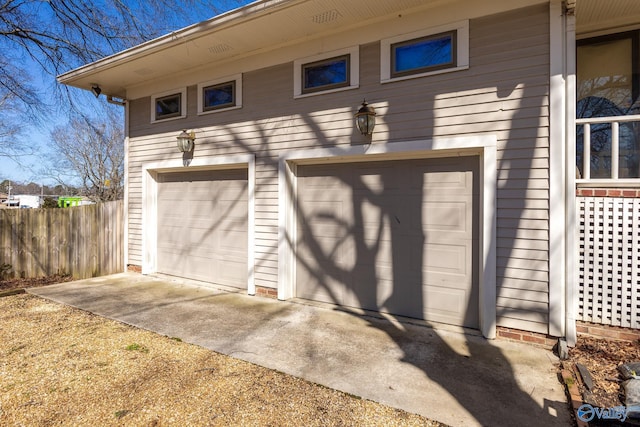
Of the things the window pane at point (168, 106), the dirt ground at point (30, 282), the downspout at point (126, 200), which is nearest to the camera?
the dirt ground at point (30, 282)

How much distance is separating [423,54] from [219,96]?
335 centimetres

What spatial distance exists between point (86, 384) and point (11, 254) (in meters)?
5.30

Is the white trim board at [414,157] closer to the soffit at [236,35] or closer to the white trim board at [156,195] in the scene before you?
the white trim board at [156,195]

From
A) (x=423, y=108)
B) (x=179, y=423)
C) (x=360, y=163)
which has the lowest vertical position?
(x=179, y=423)

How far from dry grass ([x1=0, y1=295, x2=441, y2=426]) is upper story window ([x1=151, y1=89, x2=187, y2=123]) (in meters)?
3.96

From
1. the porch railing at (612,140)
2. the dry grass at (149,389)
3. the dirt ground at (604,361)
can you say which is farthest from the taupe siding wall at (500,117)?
the dry grass at (149,389)

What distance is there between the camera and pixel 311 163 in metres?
4.94

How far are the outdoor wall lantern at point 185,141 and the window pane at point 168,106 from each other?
24.3 inches

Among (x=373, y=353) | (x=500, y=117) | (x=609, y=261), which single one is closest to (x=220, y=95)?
(x=500, y=117)

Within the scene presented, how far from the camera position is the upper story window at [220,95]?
5414 millimetres

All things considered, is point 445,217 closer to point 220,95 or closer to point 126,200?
point 220,95

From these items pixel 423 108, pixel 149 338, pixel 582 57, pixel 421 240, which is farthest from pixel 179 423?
pixel 582 57

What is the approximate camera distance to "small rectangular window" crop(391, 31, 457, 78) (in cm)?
384

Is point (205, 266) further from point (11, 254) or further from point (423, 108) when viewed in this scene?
point (423, 108)
